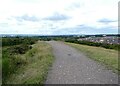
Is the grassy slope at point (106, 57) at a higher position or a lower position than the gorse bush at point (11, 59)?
higher

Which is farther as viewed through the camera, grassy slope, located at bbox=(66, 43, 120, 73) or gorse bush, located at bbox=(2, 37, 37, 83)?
gorse bush, located at bbox=(2, 37, 37, 83)

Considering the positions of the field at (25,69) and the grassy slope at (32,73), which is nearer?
the grassy slope at (32,73)

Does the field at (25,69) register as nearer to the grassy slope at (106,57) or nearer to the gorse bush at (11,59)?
the gorse bush at (11,59)

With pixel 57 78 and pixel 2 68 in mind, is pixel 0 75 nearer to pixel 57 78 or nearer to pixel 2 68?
pixel 2 68

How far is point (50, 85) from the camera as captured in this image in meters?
8.22

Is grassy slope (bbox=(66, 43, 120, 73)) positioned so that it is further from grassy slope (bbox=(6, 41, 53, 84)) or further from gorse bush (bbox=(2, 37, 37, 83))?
gorse bush (bbox=(2, 37, 37, 83))

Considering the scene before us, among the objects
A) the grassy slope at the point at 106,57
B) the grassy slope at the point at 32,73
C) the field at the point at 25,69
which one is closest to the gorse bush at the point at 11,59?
the field at the point at 25,69

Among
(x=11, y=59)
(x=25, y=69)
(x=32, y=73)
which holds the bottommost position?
(x=11, y=59)

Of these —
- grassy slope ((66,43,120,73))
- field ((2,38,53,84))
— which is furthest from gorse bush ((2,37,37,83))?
grassy slope ((66,43,120,73))

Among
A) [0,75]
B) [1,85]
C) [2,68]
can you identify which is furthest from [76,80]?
[2,68]

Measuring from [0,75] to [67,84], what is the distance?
5309 millimetres

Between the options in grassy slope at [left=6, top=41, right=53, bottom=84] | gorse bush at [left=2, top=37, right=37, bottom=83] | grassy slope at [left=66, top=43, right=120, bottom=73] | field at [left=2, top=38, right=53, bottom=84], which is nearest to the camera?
grassy slope at [left=6, top=41, right=53, bottom=84]

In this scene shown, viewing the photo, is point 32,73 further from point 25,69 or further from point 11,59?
point 11,59

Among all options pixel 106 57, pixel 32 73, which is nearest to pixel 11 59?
pixel 106 57
